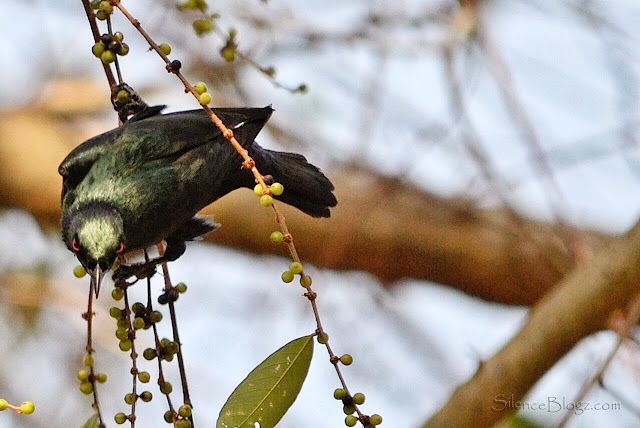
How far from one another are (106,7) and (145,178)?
0.72 m

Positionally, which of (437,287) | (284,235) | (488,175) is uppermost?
(437,287)

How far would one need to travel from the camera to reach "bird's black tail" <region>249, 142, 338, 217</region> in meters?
3.34

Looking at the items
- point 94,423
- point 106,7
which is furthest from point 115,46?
point 94,423

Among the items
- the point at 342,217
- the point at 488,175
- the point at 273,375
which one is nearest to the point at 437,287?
the point at 342,217

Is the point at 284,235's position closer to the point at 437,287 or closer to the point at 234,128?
the point at 234,128

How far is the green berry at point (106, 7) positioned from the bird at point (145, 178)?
0.57m

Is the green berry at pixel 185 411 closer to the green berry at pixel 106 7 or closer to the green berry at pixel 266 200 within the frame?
the green berry at pixel 266 200

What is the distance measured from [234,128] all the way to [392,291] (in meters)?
3.30

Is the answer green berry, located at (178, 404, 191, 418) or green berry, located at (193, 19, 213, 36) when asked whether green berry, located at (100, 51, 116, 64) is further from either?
green berry, located at (178, 404, 191, 418)

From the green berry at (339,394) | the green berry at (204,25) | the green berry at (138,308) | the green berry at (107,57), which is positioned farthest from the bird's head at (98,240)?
the green berry at (339,394)

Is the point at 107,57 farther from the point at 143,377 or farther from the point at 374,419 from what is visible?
the point at 374,419

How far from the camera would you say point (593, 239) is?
6.52 metres

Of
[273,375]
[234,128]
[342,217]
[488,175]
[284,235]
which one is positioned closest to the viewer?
[284,235]

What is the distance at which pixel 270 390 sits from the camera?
7.22 feet
